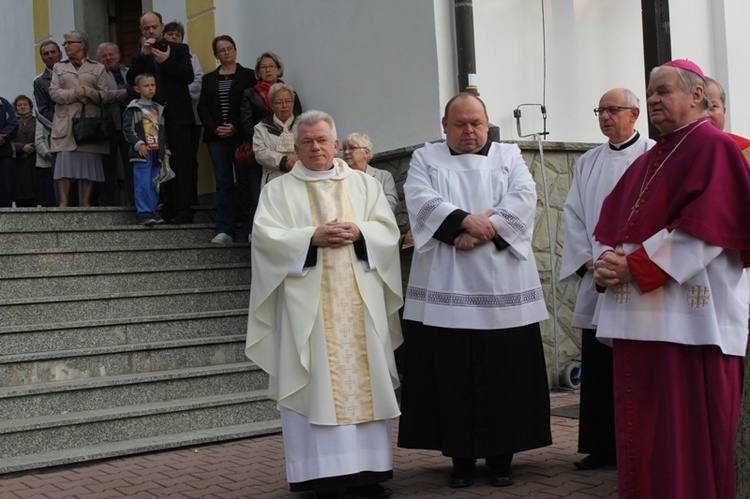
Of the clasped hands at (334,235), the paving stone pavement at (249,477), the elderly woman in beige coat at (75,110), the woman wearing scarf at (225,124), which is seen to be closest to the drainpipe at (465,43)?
the woman wearing scarf at (225,124)

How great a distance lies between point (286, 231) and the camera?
5.64 meters

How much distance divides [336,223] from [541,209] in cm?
351

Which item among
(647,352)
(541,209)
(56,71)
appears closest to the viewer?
(647,352)

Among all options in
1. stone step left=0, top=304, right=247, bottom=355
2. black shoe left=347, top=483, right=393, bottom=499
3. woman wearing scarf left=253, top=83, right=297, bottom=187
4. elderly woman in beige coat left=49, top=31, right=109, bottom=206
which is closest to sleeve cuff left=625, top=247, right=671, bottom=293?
black shoe left=347, top=483, right=393, bottom=499

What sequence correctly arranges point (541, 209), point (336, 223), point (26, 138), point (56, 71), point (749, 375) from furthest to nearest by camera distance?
point (26, 138)
point (56, 71)
point (541, 209)
point (336, 223)
point (749, 375)

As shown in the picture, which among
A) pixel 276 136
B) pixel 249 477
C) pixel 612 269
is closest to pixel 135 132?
pixel 276 136

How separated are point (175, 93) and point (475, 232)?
507cm

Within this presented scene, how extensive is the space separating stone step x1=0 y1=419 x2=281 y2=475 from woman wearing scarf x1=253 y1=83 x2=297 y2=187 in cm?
227

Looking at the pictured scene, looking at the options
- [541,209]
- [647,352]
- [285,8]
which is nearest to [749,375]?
[647,352]

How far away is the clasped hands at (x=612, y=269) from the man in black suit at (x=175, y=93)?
597 centimetres

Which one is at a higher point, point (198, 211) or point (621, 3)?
point (621, 3)

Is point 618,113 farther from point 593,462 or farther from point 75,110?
point 75,110

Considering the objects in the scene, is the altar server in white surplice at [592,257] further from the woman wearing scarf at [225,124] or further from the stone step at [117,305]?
the woman wearing scarf at [225,124]

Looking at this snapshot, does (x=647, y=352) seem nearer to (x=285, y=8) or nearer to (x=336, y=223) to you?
(x=336, y=223)
